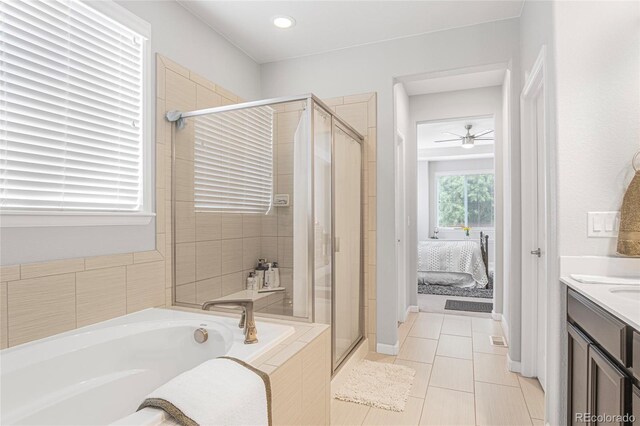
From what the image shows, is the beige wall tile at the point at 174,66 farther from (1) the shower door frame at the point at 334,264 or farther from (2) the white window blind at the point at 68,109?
(1) the shower door frame at the point at 334,264

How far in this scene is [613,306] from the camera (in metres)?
1.15

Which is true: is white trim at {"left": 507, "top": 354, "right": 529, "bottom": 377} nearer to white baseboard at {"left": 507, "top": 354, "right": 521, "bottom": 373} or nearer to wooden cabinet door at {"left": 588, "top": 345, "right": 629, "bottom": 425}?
white baseboard at {"left": 507, "top": 354, "right": 521, "bottom": 373}

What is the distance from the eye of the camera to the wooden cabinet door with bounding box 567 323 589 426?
137 cm

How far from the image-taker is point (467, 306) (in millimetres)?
4531

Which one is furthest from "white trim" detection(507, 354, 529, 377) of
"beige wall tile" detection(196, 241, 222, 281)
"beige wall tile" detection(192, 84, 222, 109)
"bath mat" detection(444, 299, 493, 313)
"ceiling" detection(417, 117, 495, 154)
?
"ceiling" detection(417, 117, 495, 154)

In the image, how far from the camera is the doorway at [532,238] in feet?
7.82

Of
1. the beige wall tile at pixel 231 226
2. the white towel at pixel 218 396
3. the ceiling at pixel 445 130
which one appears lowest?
the white towel at pixel 218 396

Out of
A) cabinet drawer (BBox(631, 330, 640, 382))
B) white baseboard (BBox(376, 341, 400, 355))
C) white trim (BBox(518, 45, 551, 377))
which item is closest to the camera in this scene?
cabinet drawer (BBox(631, 330, 640, 382))

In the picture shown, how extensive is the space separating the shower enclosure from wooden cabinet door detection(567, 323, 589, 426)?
1.25 m

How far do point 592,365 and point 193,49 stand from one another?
286cm

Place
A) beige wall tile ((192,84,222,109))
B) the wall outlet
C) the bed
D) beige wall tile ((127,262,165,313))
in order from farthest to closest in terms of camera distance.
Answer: the bed, beige wall tile ((192,84,222,109)), beige wall tile ((127,262,165,313)), the wall outlet

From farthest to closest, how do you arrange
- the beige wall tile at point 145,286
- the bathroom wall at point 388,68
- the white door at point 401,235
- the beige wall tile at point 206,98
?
the white door at point 401,235, the bathroom wall at point 388,68, the beige wall tile at point 206,98, the beige wall tile at point 145,286

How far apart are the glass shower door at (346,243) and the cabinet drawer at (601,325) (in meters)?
1.38

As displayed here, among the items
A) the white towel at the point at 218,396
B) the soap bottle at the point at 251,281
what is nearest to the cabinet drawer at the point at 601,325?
the white towel at the point at 218,396
